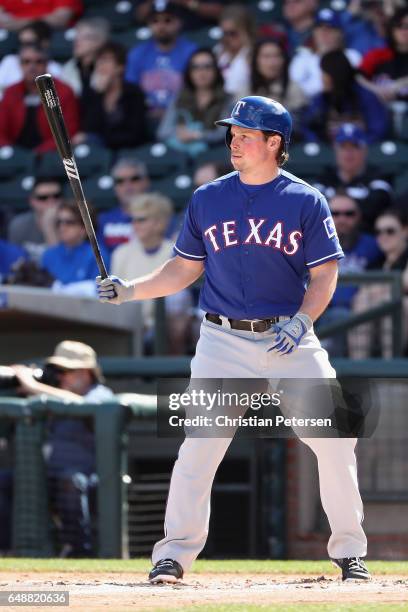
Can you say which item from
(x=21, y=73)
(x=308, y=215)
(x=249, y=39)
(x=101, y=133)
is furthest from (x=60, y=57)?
(x=308, y=215)

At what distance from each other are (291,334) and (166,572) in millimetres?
893

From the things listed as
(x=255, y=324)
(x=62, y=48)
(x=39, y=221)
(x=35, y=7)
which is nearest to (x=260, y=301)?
(x=255, y=324)

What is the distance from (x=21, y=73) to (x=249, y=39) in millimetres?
2228

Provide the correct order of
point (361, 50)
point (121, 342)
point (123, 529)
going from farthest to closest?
point (361, 50)
point (121, 342)
point (123, 529)

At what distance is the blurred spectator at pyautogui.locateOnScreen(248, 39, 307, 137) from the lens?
1052 cm

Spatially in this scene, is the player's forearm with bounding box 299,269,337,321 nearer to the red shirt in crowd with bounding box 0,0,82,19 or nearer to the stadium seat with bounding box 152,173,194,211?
the stadium seat with bounding box 152,173,194,211

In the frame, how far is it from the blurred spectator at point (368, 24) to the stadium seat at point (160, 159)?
5.59 ft

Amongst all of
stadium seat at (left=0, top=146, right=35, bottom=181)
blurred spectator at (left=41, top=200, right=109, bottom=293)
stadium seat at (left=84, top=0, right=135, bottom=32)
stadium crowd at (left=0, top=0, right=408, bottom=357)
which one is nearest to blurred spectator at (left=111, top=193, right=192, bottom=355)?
stadium crowd at (left=0, top=0, right=408, bottom=357)

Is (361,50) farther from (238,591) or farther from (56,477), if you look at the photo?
(238,591)

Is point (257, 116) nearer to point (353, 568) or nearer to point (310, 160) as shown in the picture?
point (353, 568)

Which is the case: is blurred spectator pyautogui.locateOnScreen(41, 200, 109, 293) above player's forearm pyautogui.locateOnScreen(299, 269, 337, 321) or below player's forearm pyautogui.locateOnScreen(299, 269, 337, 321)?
above

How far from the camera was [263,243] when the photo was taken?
174 inches

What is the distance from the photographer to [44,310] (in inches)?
327

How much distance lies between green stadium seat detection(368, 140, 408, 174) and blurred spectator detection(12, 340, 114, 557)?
11.3 ft
